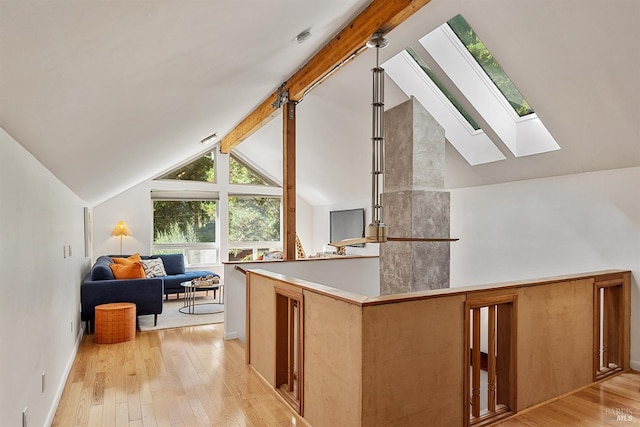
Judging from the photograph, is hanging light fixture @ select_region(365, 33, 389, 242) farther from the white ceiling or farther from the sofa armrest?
the sofa armrest

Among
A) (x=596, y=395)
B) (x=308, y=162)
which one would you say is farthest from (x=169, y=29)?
(x=308, y=162)

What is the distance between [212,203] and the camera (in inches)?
340

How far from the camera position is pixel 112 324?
4391 mm

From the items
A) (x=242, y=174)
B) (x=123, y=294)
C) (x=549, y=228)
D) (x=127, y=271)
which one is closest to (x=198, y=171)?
(x=242, y=174)

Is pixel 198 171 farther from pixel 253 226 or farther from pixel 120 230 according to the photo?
pixel 120 230

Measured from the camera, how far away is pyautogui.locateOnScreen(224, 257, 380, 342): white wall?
4.59 m

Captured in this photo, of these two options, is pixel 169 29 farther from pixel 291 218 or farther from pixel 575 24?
pixel 291 218

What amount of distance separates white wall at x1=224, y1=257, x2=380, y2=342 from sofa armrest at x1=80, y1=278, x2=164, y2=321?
1120mm

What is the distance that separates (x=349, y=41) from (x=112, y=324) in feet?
13.0

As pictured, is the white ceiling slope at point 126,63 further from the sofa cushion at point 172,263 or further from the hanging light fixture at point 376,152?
the sofa cushion at point 172,263

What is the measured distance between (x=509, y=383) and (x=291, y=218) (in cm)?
295

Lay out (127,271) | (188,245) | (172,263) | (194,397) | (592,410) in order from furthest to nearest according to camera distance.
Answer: (188,245)
(172,263)
(127,271)
(194,397)
(592,410)

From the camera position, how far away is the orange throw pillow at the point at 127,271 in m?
5.11

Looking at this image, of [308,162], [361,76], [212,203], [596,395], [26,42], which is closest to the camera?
[26,42]
